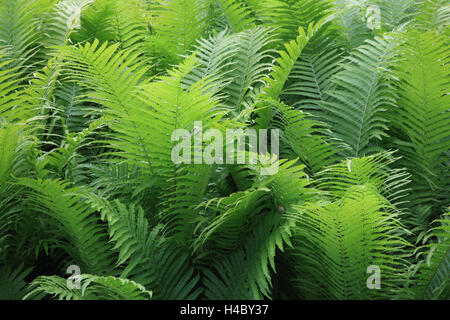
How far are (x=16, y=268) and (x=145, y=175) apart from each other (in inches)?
21.5

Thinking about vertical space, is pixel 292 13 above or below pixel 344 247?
above

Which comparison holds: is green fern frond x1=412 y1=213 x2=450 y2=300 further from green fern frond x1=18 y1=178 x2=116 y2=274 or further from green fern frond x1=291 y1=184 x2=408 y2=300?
green fern frond x1=18 y1=178 x2=116 y2=274

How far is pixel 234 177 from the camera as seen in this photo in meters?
1.75

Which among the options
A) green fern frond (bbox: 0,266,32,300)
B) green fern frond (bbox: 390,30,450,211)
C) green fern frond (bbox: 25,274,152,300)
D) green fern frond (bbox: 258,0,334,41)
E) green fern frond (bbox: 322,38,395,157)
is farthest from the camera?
green fern frond (bbox: 258,0,334,41)

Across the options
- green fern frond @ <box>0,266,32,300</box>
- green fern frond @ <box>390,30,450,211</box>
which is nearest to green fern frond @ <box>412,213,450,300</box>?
green fern frond @ <box>390,30,450,211</box>

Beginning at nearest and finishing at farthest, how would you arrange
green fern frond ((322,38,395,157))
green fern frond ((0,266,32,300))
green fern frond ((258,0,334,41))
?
green fern frond ((0,266,32,300)) → green fern frond ((322,38,395,157)) → green fern frond ((258,0,334,41))

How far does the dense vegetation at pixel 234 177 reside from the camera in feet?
5.04

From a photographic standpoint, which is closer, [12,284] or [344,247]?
[344,247]

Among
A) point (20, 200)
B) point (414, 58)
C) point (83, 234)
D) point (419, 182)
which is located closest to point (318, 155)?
point (419, 182)

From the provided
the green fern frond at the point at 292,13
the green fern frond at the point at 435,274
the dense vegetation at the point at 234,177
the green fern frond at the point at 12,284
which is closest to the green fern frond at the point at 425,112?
the dense vegetation at the point at 234,177

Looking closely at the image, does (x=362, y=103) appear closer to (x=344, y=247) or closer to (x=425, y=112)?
(x=425, y=112)

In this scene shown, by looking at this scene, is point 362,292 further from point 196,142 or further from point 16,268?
point 16,268

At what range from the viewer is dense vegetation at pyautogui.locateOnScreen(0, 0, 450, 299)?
154 centimetres

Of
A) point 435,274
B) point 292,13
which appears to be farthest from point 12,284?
point 292,13
